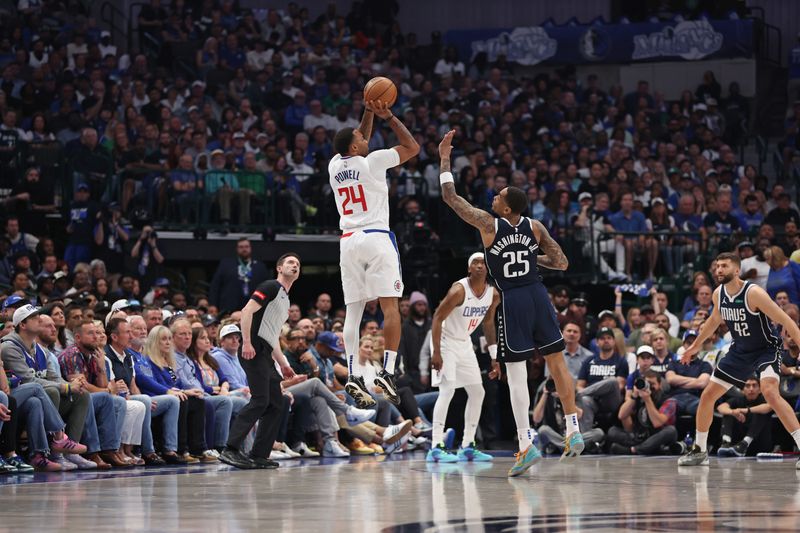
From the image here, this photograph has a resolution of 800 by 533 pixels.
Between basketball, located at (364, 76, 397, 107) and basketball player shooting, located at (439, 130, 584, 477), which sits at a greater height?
basketball, located at (364, 76, 397, 107)

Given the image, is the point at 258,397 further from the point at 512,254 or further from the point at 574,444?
the point at 574,444

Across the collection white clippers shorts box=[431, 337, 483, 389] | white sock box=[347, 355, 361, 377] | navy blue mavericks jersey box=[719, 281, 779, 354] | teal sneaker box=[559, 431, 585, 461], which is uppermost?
navy blue mavericks jersey box=[719, 281, 779, 354]

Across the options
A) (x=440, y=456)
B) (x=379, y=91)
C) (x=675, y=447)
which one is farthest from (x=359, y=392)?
(x=675, y=447)

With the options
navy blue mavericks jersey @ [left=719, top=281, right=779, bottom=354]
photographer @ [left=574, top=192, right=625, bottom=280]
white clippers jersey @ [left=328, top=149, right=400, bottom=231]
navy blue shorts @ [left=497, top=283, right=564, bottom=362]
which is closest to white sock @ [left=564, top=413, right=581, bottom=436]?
navy blue shorts @ [left=497, top=283, right=564, bottom=362]

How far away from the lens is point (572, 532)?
7523mm

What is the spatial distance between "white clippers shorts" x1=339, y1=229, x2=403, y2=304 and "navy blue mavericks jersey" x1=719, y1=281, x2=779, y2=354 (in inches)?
136

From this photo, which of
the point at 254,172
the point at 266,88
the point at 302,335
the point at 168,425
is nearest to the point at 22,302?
the point at 168,425

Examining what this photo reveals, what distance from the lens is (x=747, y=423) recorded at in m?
15.2

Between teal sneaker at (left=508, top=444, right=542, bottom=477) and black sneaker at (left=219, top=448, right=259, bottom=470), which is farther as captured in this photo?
black sneaker at (left=219, top=448, right=259, bottom=470)

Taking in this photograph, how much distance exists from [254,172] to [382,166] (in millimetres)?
9174

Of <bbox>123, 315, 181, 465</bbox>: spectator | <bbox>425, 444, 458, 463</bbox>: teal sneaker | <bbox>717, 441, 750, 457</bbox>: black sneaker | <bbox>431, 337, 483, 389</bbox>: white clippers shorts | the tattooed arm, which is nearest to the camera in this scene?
the tattooed arm

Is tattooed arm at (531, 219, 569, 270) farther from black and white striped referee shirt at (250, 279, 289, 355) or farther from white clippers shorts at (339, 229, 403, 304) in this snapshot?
black and white striped referee shirt at (250, 279, 289, 355)

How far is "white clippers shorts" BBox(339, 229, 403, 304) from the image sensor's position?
11.1m

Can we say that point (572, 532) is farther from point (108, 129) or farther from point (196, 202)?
point (108, 129)
